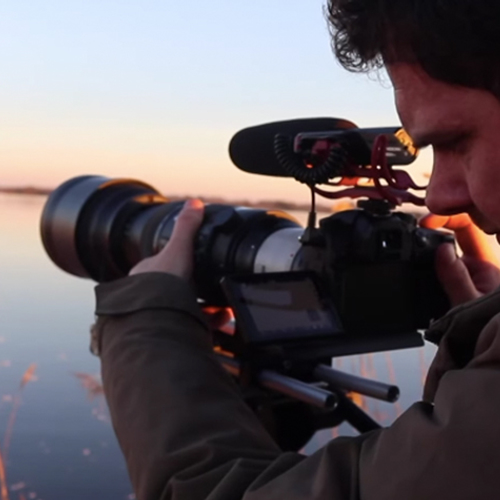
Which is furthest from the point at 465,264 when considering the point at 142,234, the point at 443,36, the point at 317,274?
the point at 443,36

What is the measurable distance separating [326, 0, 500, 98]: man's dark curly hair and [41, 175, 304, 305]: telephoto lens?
65cm

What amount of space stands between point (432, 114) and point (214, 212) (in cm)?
78

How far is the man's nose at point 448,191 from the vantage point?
70 cm

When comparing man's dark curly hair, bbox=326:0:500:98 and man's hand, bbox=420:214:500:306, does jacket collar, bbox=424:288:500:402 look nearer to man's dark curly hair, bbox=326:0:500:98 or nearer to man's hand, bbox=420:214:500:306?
man's dark curly hair, bbox=326:0:500:98

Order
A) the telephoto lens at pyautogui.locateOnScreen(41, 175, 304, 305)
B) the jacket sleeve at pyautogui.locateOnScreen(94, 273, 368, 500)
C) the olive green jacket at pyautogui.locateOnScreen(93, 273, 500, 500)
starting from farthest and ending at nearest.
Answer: the telephoto lens at pyautogui.locateOnScreen(41, 175, 304, 305)
the jacket sleeve at pyautogui.locateOnScreen(94, 273, 368, 500)
the olive green jacket at pyautogui.locateOnScreen(93, 273, 500, 500)

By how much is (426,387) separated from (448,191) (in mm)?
166

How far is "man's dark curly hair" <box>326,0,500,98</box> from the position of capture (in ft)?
2.14

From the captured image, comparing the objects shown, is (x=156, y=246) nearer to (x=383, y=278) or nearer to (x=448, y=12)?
(x=383, y=278)

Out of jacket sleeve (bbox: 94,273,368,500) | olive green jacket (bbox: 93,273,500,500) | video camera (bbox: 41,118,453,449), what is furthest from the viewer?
video camera (bbox: 41,118,453,449)

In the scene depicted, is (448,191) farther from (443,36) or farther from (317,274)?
(317,274)

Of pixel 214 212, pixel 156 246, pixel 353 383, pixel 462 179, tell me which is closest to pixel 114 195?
pixel 156 246

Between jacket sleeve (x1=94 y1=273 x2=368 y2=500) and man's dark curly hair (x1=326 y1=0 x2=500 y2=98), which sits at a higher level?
man's dark curly hair (x1=326 y1=0 x2=500 y2=98)

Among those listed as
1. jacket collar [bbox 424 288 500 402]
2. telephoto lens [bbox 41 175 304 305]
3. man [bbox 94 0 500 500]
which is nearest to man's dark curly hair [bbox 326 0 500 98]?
man [bbox 94 0 500 500]

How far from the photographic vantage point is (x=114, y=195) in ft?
5.67
